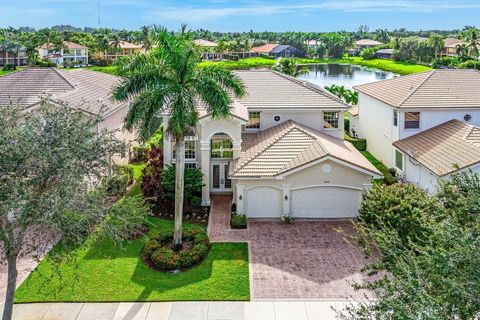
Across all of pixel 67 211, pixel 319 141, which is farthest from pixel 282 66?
pixel 67 211

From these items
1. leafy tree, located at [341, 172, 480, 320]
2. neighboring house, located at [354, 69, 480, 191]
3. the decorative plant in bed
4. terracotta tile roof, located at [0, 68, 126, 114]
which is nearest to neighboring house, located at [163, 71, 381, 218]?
neighboring house, located at [354, 69, 480, 191]

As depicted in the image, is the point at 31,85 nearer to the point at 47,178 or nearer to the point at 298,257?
the point at 47,178

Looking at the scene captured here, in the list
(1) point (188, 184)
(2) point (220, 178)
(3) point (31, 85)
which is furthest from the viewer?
(3) point (31, 85)

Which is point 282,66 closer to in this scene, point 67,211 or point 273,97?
point 273,97

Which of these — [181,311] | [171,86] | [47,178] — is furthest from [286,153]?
[47,178]

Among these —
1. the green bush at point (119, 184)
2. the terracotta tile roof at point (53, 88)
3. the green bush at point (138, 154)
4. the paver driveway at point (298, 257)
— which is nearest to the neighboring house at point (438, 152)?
the paver driveway at point (298, 257)

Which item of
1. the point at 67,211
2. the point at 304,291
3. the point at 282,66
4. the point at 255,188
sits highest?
the point at 282,66

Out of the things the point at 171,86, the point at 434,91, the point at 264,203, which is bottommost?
the point at 264,203

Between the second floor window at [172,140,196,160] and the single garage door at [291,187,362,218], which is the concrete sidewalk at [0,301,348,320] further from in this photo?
the second floor window at [172,140,196,160]
